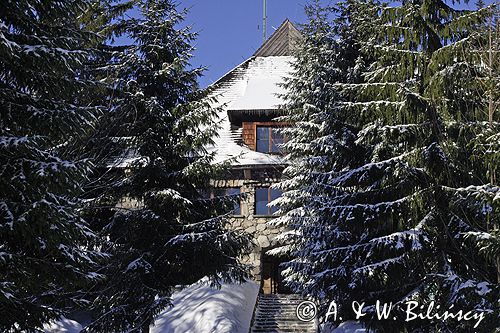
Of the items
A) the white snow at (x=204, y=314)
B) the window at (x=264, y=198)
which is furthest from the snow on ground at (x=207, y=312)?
the window at (x=264, y=198)

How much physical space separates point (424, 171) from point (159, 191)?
5098 millimetres

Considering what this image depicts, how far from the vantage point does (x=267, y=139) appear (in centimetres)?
1967

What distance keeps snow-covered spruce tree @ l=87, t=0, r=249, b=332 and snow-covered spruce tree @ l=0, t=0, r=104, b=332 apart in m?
3.33

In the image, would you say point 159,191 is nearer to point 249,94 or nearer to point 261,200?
point 261,200

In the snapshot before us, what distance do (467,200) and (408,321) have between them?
2.55m

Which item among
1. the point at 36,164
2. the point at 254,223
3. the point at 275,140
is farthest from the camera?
the point at 275,140

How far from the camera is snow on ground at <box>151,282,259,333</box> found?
1200 centimetres

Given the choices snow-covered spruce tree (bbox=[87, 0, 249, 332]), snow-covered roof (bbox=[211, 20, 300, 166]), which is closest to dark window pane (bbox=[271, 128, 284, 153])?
snow-covered roof (bbox=[211, 20, 300, 166])

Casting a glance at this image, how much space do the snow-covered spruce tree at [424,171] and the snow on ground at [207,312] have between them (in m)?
A: 3.43

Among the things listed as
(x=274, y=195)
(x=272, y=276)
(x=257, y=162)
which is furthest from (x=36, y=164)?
(x=272, y=276)

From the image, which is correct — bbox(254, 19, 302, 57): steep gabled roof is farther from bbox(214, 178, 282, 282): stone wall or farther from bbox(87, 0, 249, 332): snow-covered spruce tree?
bbox(87, 0, 249, 332): snow-covered spruce tree

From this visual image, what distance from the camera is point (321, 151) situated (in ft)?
42.4

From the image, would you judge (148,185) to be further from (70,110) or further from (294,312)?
(294,312)

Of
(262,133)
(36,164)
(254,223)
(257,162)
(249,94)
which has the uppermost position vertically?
(249,94)
